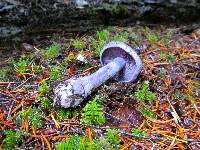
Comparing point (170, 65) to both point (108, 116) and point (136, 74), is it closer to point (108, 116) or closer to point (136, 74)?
point (136, 74)

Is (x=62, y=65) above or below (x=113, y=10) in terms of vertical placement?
below

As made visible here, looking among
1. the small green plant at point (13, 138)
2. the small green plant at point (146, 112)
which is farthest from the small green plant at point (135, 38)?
the small green plant at point (13, 138)

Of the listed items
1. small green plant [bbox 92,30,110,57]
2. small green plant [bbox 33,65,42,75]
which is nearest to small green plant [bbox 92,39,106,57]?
small green plant [bbox 92,30,110,57]

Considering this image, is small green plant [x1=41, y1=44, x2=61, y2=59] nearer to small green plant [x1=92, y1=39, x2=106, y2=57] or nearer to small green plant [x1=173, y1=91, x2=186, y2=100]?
small green plant [x1=92, y1=39, x2=106, y2=57]

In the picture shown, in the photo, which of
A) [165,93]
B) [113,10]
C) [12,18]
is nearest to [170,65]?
[165,93]

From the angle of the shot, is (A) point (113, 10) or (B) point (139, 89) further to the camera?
(A) point (113, 10)

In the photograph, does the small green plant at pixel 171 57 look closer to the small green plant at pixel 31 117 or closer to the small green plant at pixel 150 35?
the small green plant at pixel 150 35
